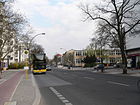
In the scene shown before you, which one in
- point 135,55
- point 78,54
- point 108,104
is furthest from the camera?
point 78,54

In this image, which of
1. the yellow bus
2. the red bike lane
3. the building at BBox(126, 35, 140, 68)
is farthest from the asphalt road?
the building at BBox(126, 35, 140, 68)

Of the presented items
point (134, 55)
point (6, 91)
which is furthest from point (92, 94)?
point (134, 55)

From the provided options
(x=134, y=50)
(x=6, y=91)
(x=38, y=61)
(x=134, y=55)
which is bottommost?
(x=6, y=91)

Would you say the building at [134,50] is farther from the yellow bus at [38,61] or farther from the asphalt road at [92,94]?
the asphalt road at [92,94]

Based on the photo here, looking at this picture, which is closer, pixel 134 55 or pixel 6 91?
pixel 6 91

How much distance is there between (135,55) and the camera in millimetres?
52438

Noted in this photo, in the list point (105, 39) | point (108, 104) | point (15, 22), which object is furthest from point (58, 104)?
point (105, 39)

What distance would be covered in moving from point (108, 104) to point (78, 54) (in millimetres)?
111467

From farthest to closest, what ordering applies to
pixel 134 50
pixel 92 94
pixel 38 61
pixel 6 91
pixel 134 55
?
1. pixel 134 50
2. pixel 134 55
3. pixel 38 61
4. pixel 6 91
5. pixel 92 94

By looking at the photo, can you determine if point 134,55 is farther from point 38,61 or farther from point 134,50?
point 38,61

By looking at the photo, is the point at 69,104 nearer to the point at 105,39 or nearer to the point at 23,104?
the point at 23,104

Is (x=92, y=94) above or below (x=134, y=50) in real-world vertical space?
below

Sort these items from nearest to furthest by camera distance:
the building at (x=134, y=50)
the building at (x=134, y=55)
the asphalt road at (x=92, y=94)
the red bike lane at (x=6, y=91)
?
the asphalt road at (x=92, y=94) < the red bike lane at (x=6, y=91) < the building at (x=134, y=55) < the building at (x=134, y=50)

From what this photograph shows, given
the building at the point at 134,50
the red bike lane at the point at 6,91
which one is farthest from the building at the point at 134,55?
the red bike lane at the point at 6,91
